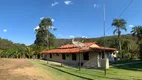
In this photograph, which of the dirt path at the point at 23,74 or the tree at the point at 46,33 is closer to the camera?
the dirt path at the point at 23,74

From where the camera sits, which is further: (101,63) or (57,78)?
(101,63)

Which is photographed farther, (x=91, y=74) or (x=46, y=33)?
(x=46, y=33)

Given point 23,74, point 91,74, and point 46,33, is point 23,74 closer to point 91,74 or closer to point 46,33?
point 91,74

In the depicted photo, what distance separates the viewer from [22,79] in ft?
65.5

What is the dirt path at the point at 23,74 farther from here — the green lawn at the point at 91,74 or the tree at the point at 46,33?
the tree at the point at 46,33

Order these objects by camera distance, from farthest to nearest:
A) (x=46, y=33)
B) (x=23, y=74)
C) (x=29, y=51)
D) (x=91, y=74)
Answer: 1. (x=46, y=33)
2. (x=29, y=51)
3. (x=91, y=74)
4. (x=23, y=74)

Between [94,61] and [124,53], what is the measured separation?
27.7 m

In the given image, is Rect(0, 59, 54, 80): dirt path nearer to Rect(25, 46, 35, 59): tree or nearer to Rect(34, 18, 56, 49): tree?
Rect(25, 46, 35, 59): tree

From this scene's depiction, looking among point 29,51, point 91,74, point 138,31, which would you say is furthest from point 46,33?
point 91,74

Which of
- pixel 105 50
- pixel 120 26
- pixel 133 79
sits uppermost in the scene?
pixel 120 26

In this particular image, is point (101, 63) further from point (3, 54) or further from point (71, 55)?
point (3, 54)

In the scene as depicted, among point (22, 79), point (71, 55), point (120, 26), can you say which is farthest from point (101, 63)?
point (120, 26)

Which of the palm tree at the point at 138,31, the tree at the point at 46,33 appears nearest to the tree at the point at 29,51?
the tree at the point at 46,33

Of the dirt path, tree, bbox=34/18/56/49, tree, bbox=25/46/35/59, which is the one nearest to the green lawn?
the dirt path
